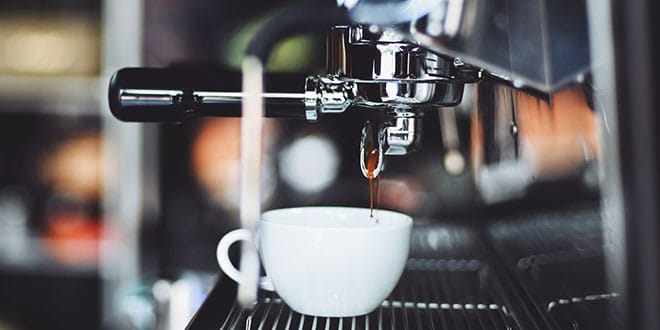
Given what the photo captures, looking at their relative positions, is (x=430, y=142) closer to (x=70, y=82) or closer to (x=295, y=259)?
(x=295, y=259)

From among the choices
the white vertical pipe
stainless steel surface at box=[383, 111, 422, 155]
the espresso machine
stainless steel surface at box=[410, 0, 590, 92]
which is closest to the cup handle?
the espresso machine

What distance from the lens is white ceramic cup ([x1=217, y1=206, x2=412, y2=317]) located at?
522 millimetres

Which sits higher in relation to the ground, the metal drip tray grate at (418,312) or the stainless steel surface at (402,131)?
the stainless steel surface at (402,131)

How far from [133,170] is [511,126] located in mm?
892

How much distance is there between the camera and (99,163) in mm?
1441

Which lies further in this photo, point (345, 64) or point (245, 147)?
point (245, 147)

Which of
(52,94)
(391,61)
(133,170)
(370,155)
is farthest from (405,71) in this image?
(52,94)

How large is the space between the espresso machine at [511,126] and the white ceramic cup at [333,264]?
0.6 inches

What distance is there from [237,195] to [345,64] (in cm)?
47

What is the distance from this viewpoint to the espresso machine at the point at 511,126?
1.00ft

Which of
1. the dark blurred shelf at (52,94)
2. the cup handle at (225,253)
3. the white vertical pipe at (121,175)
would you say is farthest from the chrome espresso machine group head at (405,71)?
the dark blurred shelf at (52,94)

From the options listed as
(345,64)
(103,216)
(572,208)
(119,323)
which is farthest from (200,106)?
(103,216)

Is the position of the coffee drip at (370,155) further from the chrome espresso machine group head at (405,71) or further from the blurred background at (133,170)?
the blurred background at (133,170)

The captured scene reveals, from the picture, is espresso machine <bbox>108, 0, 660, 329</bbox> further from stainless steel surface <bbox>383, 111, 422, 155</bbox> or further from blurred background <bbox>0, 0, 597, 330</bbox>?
blurred background <bbox>0, 0, 597, 330</bbox>
